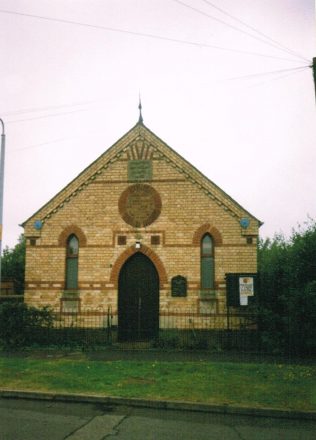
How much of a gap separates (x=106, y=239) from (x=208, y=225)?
14.1 feet

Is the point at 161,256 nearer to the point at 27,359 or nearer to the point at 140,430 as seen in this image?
the point at 27,359

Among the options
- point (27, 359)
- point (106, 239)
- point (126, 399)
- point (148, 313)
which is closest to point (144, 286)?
point (148, 313)

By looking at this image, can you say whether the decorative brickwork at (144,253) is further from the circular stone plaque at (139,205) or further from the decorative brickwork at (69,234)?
the decorative brickwork at (69,234)

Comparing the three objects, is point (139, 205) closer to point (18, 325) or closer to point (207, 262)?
point (207, 262)

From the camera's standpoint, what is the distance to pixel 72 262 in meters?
18.8

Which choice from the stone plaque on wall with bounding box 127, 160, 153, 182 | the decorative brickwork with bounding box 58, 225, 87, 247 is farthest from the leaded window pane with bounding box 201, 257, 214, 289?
the decorative brickwork with bounding box 58, 225, 87, 247

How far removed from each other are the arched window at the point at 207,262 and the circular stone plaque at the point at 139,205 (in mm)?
2323

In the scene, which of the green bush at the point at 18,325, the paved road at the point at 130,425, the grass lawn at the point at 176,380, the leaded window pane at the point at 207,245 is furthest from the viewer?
the leaded window pane at the point at 207,245

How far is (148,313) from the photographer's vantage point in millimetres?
18156

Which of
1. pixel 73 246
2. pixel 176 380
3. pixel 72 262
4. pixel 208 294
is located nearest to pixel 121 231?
pixel 73 246

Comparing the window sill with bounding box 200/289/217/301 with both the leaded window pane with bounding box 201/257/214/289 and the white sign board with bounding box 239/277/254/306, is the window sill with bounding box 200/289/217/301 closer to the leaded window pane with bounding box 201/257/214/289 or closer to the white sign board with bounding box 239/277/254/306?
the leaded window pane with bounding box 201/257/214/289

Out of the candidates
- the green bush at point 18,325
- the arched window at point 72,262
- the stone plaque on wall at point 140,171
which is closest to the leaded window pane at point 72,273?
the arched window at point 72,262

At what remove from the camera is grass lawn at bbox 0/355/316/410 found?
333 inches

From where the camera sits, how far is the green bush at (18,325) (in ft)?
50.8
